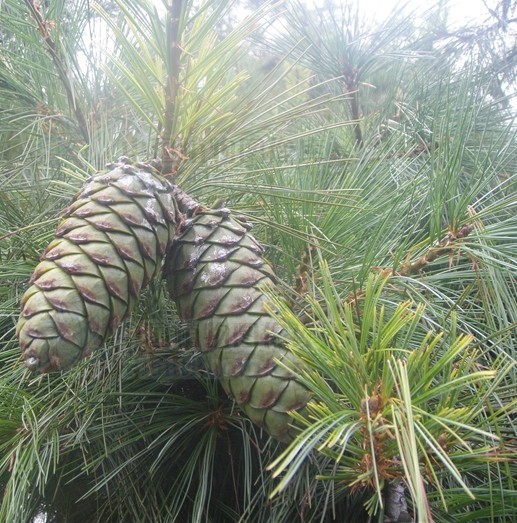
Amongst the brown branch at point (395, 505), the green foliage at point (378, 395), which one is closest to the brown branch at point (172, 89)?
the green foliage at point (378, 395)

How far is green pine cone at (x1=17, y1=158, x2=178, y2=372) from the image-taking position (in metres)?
0.52

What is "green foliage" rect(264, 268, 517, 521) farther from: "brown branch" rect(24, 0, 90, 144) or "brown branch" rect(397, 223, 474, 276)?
"brown branch" rect(24, 0, 90, 144)

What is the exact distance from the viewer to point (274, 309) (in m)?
0.58

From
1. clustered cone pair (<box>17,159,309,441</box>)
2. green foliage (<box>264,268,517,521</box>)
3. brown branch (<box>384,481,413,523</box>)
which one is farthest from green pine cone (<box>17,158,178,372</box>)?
brown branch (<box>384,481,413,523</box>)

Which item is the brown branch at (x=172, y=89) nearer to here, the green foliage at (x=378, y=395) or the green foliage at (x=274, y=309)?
the green foliage at (x=274, y=309)

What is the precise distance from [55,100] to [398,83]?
30.1 inches

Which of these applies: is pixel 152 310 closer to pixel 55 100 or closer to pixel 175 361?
pixel 175 361

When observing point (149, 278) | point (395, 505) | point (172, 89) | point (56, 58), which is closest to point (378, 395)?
point (395, 505)

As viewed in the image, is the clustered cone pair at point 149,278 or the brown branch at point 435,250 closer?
the clustered cone pair at point 149,278

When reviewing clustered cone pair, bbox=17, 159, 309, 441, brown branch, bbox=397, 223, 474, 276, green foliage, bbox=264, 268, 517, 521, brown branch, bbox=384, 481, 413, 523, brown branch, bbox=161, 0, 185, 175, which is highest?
brown branch, bbox=161, 0, 185, 175

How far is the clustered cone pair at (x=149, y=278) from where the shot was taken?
1.73 feet

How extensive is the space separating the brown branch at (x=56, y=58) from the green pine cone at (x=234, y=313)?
0.42 meters

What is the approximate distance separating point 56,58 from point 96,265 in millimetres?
544

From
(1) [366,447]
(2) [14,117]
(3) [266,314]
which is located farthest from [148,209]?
(2) [14,117]
